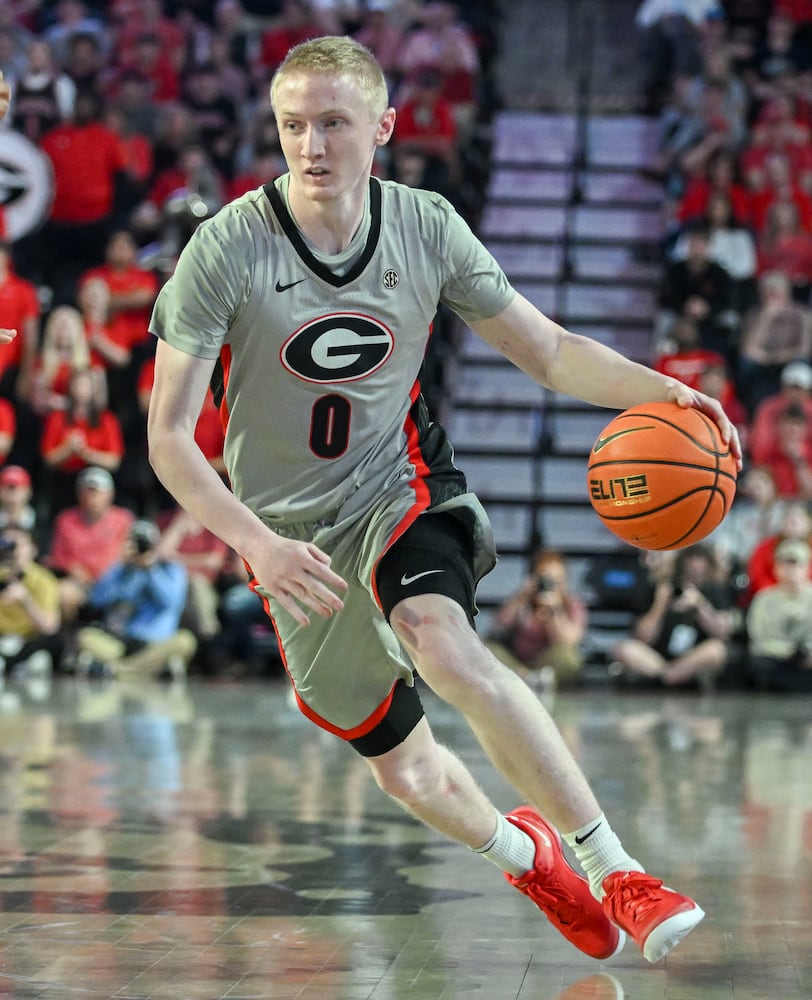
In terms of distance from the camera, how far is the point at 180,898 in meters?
4.38

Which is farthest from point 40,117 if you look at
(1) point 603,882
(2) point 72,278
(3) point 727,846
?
(1) point 603,882

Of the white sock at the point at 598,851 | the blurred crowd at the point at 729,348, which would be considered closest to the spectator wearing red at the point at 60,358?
the blurred crowd at the point at 729,348

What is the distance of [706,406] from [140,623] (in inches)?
293

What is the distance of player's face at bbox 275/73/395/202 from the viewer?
11.7 ft

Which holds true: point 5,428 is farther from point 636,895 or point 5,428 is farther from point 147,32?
point 636,895

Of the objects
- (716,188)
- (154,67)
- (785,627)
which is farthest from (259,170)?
(785,627)

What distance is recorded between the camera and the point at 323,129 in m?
3.59

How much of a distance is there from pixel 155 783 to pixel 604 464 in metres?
3.12

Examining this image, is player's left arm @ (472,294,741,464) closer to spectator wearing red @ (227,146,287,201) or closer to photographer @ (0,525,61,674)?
photographer @ (0,525,61,674)

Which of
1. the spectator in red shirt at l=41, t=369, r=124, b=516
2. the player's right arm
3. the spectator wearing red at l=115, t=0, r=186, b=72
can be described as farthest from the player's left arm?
the spectator wearing red at l=115, t=0, r=186, b=72

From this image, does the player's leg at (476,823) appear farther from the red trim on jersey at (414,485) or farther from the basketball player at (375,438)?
the red trim on jersey at (414,485)

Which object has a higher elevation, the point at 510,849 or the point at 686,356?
the point at 686,356

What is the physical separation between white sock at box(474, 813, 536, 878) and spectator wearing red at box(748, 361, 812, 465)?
7.69 metres

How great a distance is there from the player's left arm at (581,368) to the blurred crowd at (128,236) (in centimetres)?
690
